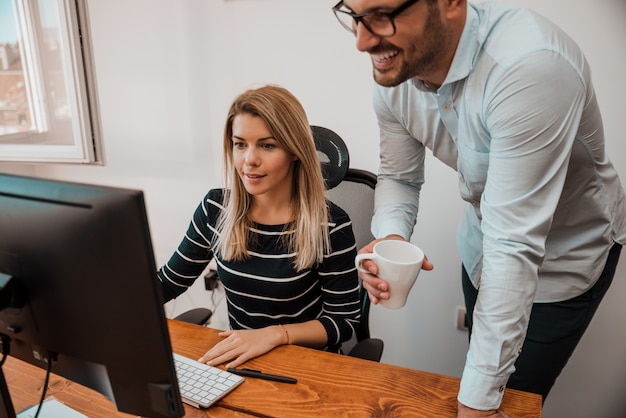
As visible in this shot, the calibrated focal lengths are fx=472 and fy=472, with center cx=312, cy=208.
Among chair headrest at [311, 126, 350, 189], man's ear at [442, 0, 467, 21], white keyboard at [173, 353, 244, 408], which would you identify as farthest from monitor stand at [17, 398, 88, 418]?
man's ear at [442, 0, 467, 21]

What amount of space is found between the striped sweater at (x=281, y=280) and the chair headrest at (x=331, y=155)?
89 millimetres

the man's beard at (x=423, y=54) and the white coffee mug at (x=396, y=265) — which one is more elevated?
the man's beard at (x=423, y=54)

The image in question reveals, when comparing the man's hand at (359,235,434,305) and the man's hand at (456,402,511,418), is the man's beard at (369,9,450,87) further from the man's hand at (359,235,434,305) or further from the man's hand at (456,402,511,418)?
the man's hand at (456,402,511,418)

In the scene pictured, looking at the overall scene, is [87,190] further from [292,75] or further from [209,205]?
[292,75]

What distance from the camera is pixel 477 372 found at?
80cm

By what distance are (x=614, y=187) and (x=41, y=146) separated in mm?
2084

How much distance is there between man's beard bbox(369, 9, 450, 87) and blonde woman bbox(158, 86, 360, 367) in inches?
15.1

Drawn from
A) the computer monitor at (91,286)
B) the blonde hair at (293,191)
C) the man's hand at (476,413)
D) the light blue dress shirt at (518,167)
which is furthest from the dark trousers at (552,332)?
the computer monitor at (91,286)

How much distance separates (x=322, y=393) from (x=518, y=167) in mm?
544

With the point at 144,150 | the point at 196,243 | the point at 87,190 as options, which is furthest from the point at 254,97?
the point at 144,150

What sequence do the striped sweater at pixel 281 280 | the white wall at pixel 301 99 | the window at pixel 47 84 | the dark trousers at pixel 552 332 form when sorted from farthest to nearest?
the window at pixel 47 84, the white wall at pixel 301 99, the striped sweater at pixel 281 280, the dark trousers at pixel 552 332

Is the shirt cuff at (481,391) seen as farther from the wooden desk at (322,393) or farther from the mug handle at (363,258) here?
the mug handle at (363,258)

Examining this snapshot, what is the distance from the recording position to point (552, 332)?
1156 mm

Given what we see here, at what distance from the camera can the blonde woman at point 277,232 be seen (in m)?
1.23
